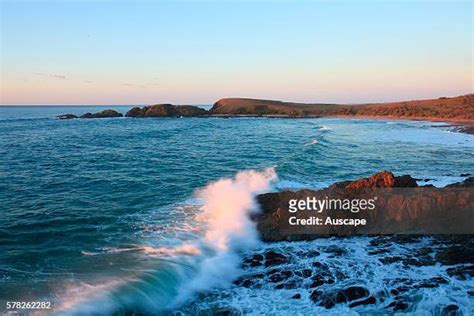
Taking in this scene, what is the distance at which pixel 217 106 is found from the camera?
130m

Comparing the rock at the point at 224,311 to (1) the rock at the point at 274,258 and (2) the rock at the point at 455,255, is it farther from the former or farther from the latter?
(2) the rock at the point at 455,255

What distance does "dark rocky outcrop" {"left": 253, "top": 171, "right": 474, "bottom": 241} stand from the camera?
48.2 feet

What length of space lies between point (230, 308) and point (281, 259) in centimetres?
326

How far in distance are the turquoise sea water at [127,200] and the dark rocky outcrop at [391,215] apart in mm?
2677

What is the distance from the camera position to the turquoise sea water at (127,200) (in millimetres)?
10938

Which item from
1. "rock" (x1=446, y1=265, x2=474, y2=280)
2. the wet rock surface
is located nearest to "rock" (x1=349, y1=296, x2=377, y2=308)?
the wet rock surface

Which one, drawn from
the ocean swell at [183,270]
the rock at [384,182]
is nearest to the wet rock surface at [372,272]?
the ocean swell at [183,270]

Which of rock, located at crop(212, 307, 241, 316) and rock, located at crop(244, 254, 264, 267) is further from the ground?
rock, located at crop(244, 254, 264, 267)

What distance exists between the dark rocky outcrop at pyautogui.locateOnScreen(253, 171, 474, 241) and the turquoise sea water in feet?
8.78

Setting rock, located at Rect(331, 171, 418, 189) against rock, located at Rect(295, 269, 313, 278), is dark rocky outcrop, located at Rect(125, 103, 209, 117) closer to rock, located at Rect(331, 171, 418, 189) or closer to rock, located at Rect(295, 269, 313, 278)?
rock, located at Rect(331, 171, 418, 189)

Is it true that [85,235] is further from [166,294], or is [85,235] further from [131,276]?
[166,294]

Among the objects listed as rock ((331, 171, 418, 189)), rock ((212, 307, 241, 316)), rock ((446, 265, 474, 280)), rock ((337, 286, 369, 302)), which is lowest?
rock ((212, 307, 241, 316))

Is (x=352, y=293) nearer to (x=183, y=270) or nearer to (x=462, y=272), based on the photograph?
(x=462, y=272)

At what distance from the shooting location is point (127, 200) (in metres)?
19.2
